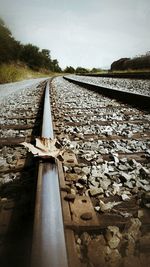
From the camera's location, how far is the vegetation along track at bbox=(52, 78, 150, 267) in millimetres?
1188

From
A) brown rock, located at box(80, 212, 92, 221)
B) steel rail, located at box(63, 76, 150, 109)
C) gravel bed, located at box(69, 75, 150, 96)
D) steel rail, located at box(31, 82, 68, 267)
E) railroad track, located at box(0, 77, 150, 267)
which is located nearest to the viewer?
steel rail, located at box(31, 82, 68, 267)

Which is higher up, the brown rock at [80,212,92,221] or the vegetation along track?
the brown rock at [80,212,92,221]

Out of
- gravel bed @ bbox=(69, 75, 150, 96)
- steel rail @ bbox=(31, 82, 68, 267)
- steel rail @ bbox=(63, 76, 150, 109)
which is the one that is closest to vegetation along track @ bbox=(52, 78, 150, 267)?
steel rail @ bbox=(31, 82, 68, 267)

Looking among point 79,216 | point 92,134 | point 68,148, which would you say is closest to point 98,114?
point 92,134

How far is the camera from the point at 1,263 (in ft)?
3.59

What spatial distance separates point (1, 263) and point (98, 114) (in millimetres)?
3770

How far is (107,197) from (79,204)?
0.21 m

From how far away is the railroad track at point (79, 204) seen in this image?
1.10 metres

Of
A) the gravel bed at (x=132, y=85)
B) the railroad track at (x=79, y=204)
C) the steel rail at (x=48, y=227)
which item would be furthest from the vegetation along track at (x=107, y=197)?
the gravel bed at (x=132, y=85)

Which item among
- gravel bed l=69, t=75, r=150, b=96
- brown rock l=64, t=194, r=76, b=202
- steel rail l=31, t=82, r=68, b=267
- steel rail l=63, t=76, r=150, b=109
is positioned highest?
steel rail l=31, t=82, r=68, b=267

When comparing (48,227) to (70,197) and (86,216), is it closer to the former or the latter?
(86,216)

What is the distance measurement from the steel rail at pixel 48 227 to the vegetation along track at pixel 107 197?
105 mm

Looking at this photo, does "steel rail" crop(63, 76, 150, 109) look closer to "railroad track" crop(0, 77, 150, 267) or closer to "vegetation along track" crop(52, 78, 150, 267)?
"vegetation along track" crop(52, 78, 150, 267)

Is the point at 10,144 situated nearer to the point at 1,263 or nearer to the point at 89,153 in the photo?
the point at 89,153
